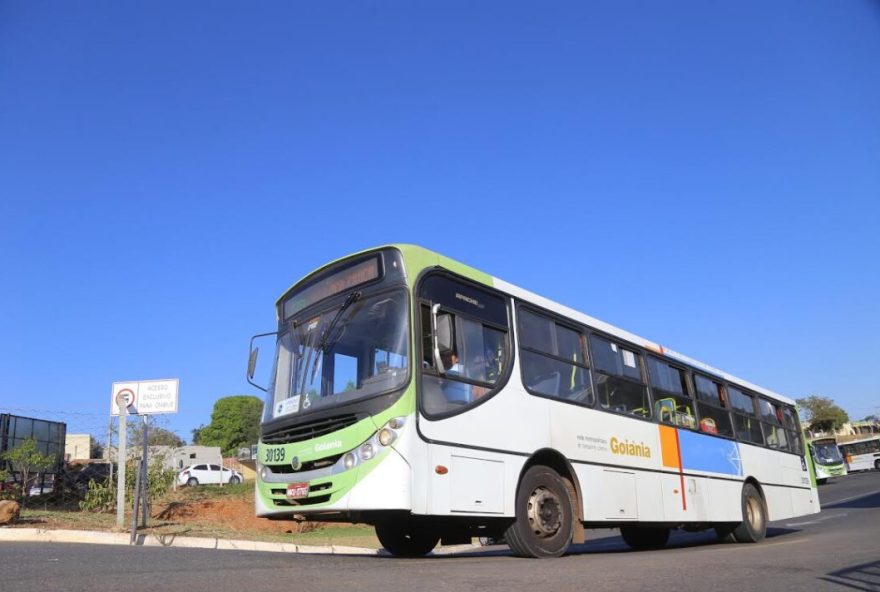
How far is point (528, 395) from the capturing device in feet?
26.1

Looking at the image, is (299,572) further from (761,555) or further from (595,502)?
(761,555)

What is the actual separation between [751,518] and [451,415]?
916 cm

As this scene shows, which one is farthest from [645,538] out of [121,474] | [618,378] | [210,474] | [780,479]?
[210,474]

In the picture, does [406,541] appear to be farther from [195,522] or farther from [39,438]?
[39,438]

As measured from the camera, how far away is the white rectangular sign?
44.7ft

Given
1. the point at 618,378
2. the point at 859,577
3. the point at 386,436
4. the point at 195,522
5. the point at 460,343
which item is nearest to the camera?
the point at 859,577

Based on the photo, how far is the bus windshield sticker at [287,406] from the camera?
294 inches

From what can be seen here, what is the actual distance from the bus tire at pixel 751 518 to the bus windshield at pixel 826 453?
39.8 metres

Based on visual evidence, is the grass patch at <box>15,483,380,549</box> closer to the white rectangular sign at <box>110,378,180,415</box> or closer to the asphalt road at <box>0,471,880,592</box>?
the white rectangular sign at <box>110,378,180,415</box>

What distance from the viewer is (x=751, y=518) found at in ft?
43.2

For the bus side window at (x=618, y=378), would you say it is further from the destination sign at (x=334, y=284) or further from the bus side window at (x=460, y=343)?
the destination sign at (x=334, y=284)

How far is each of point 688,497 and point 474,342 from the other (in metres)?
5.61

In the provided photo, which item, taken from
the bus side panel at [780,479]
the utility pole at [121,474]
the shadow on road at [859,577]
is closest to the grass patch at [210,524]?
the utility pole at [121,474]

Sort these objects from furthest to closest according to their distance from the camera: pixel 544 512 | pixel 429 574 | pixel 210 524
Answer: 1. pixel 210 524
2. pixel 544 512
3. pixel 429 574
